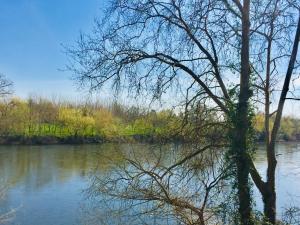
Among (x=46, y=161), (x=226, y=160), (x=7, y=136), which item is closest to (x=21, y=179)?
(x=46, y=161)

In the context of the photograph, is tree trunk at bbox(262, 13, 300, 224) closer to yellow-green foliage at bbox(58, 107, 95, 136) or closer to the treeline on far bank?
the treeline on far bank

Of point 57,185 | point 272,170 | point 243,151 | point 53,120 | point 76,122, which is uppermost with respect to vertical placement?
point 53,120

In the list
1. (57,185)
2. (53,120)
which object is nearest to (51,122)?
(53,120)

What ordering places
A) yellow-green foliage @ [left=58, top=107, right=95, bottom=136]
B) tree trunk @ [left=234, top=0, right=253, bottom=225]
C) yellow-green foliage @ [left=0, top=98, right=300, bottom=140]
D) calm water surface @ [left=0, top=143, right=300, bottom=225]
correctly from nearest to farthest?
tree trunk @ [left=234, top=0, right=253, bottom=225] < calm water surface @ [left=0, top=143, right=300, bottom=225] < yellow-green foliage @ [left=0, top=98, right=300, bottom=140] < yellow-green foliage @ [left=58, top=107, right=95, bottom=136]

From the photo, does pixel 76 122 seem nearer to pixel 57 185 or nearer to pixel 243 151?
pixel 57 185

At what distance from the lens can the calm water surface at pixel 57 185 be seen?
14.1 m

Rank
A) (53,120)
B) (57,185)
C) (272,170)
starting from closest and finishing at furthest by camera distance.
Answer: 1. (272,170)
2. (57,185)
3. (53,120)

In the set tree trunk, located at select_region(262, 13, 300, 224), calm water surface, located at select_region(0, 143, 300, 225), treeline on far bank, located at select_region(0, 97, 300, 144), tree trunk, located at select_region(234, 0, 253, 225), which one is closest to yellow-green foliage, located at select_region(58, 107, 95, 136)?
treeline on far bank, located at select_region(0, 97, 300, 144)

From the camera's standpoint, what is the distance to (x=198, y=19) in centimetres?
777

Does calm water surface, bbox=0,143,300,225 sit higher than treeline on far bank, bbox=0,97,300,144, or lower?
lower

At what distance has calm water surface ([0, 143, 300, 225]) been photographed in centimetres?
1407

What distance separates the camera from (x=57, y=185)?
20.9m

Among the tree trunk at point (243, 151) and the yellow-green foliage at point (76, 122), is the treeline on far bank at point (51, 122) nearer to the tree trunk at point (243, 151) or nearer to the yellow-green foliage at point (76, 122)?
the yellow-green foliage at point (76, 122)

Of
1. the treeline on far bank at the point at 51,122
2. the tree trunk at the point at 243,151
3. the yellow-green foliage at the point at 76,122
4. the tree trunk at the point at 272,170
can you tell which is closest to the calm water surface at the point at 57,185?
the tree trunk at the point at 272,170
